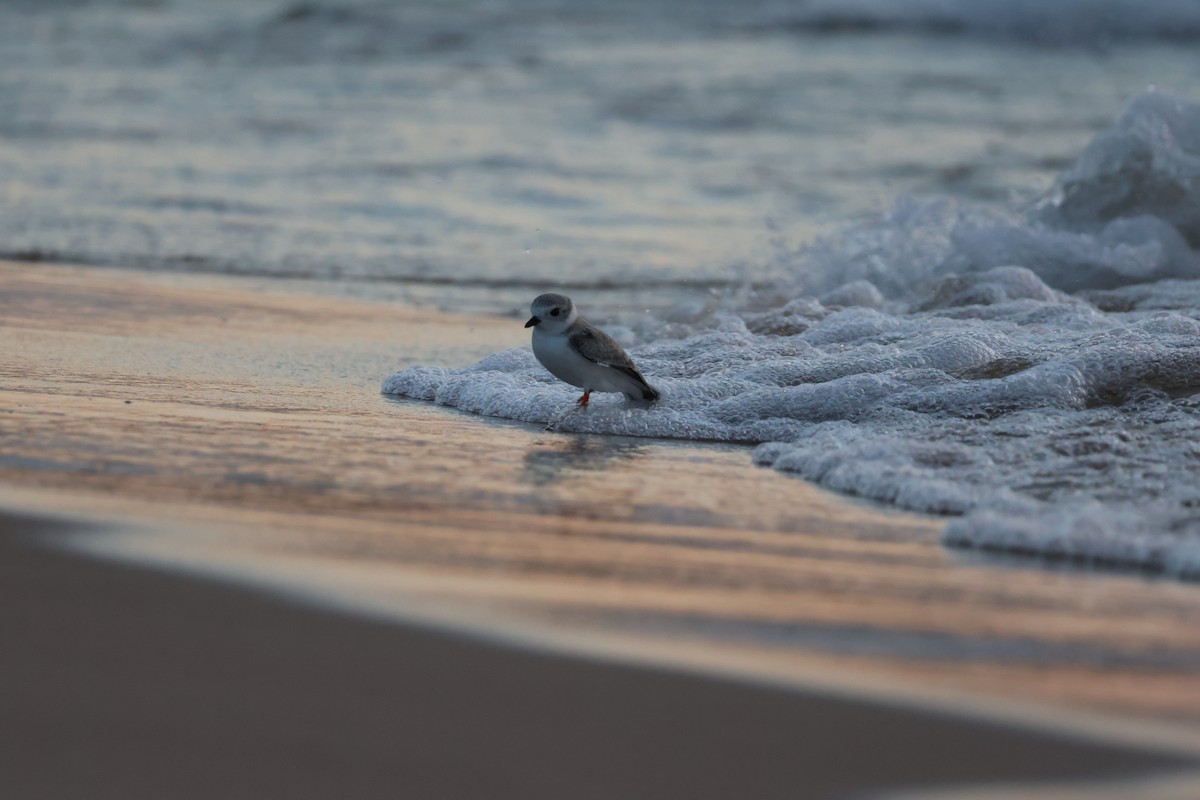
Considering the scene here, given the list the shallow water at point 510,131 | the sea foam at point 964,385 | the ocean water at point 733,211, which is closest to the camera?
the sea foam at point 964,385

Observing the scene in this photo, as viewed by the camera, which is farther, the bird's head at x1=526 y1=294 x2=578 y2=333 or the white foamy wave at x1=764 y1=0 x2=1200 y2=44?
the white foamy wave at x1=764 y1=0 x2=1200 y2=44

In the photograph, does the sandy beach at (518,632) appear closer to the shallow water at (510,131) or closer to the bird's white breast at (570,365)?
the bird's white breast at (570,365)

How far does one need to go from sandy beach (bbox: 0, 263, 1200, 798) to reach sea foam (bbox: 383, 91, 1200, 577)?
0.25 metres

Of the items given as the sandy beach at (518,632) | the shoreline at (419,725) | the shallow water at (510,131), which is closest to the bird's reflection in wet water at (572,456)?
the sandy beach at (518,632)

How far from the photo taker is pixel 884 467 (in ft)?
14.7

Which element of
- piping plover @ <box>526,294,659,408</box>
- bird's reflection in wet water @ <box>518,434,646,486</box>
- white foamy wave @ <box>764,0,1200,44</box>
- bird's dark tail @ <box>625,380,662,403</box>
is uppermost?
white foamy wave @ <box>764,0,1200,44</box>

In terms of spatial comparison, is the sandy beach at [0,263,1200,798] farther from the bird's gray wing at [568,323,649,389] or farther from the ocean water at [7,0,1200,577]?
the ocean water at [7,0,1200,577]

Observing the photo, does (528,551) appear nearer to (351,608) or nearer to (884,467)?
(351,608)

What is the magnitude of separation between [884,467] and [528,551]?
129 centimetres

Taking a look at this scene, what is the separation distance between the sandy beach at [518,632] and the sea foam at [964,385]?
0.81 feet

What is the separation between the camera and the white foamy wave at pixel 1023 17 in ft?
84.4

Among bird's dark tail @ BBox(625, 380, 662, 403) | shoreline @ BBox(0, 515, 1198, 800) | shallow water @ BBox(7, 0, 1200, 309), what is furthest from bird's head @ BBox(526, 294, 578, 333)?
shallow water @ BBox(7, 0, 1200, 309)

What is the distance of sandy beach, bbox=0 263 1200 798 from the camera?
2574mm

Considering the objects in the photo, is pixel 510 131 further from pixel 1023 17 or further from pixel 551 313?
pixel 1023 17
